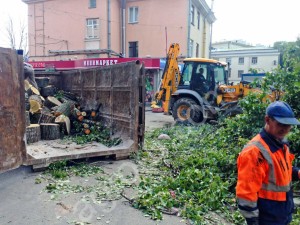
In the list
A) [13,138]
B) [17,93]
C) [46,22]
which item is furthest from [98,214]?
[46,22]

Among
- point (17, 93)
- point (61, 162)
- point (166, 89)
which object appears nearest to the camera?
point (17, 93)

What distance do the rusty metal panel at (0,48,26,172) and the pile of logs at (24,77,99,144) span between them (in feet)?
7.14

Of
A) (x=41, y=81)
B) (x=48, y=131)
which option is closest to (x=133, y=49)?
(x=41, y=81)

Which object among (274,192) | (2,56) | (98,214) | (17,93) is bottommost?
(98,214)

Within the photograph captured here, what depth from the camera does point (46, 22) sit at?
1069 inches

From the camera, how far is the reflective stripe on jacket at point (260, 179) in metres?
2.29

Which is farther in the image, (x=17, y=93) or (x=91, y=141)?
(x=91, y=141)

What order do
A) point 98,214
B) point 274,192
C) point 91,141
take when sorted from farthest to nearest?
point 91,141 → point 98,214 → point 274,192

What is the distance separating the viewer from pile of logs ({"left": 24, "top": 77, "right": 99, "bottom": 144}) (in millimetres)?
6908

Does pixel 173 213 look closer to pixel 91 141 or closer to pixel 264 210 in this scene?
pixel 264 210

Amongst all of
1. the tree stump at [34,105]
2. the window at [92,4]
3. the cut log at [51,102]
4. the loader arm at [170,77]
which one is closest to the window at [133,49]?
the window at [92,4]

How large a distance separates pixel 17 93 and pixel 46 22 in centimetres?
2556

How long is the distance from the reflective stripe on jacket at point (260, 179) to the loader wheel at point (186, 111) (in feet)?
28.4

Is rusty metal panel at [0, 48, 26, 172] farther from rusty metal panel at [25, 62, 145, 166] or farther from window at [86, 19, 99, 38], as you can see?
window at [86, 19, 99, 38]
